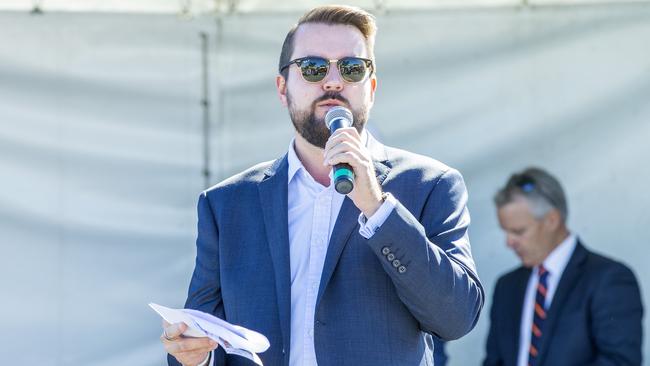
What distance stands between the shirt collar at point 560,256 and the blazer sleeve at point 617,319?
29 cm

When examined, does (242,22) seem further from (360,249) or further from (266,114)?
(360,249)

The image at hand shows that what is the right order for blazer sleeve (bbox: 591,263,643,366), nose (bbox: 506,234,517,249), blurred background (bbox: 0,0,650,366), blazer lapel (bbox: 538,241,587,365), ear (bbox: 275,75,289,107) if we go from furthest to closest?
nose (bbox: 506,234,517,249), blazer lapel (bbox: 538,241,587,365), blazer sleeve (bbox: 591,263,643,366), blurred background (bbox: 0,0,650,366), ear (bbox: 275,75,289,107)

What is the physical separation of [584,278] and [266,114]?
179cm

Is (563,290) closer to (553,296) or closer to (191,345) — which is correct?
(553,296)

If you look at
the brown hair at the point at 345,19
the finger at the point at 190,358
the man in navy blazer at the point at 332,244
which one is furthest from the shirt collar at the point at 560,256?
the finger at the point at 190,358

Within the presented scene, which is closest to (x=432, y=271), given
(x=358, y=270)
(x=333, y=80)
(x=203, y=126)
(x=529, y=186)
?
(x=358, y=270)

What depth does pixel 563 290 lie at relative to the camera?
5391 mm

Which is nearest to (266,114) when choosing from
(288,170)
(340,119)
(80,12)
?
(80,12)

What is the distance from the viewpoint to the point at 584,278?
5383 millimetres

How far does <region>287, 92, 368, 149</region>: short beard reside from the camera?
9.33ft

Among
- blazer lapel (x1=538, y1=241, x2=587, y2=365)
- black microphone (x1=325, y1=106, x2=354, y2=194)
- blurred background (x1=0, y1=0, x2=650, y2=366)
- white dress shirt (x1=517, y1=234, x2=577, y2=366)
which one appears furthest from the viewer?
white dress shirt (x1=517, y1=234, x2=577, y2=366)

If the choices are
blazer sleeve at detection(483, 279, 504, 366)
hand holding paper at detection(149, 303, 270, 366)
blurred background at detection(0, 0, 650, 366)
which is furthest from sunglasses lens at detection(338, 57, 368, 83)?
blazer sleeve at detection(483, 279, 504, 366)

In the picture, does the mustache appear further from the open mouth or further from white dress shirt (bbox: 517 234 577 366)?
white dress shirt (bbox: 517 234 577 366)

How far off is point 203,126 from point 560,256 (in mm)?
1957
